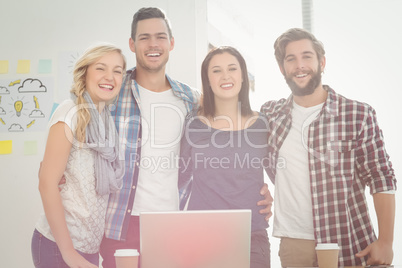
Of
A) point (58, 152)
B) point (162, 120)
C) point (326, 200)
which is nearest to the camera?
point (58, 152)

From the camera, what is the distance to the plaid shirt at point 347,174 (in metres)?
2.09

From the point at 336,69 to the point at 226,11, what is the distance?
95 cm

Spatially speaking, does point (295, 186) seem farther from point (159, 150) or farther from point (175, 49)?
point (175, 49)

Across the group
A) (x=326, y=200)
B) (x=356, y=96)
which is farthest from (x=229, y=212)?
(x=356, y=96)

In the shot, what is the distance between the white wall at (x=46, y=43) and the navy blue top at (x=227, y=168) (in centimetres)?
83

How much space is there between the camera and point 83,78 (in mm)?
2059

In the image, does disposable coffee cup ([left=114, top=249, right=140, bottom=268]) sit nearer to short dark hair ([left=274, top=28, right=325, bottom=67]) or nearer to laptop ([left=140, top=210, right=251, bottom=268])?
laptop ([left=140, top=210, right=251, bottom=268])

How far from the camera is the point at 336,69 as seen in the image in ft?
10.4

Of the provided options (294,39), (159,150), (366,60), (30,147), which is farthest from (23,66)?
(366,60)

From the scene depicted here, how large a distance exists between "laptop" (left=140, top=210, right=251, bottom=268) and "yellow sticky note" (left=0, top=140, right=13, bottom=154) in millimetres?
2113

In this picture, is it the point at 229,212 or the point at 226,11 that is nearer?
Answer: the point at 229,212

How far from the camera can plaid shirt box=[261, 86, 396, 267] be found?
2086mm

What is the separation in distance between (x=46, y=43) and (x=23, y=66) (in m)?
0.24

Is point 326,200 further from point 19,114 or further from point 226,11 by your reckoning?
point 19,114
